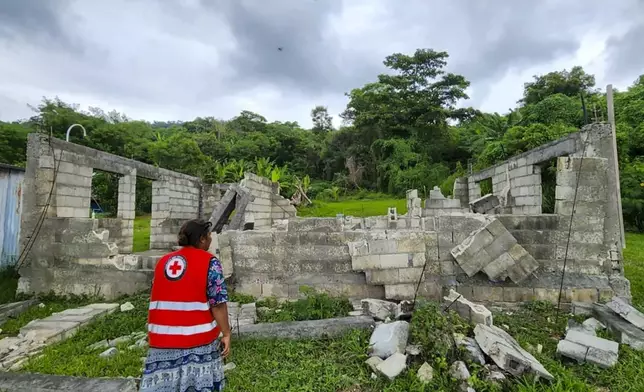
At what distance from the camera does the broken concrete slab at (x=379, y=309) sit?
4.14m

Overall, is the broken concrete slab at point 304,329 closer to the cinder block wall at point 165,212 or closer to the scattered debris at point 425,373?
the scattered debris at point 425,373

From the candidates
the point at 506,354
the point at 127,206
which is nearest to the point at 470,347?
the point at 506,354

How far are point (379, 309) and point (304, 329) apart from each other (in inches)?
39.7

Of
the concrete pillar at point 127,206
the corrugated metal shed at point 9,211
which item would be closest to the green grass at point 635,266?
the concrete pillar at point 127,206

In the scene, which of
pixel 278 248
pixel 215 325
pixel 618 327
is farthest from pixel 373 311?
pixel 618 327

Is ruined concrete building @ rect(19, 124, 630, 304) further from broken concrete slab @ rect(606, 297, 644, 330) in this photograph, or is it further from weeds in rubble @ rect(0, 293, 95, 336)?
broken concrete slab @ rect(606, 297, 644, 330)

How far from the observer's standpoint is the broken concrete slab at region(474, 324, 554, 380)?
2830 millimetres

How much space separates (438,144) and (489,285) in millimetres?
22159

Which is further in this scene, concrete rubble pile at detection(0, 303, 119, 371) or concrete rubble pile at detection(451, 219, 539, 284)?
concrete rubble pile at detection(451, 219, 539, 284)

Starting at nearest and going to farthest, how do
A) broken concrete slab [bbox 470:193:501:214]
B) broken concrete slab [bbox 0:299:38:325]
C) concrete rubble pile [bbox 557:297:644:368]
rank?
1. concrete rubble pile [bbox 557:297:644:368]
2. broken concrete slab [bbox 0:299:38:325]
3. broken concrete slab [bbox 470:193:501:214]

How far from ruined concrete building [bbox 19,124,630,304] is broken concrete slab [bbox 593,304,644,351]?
1.67ft

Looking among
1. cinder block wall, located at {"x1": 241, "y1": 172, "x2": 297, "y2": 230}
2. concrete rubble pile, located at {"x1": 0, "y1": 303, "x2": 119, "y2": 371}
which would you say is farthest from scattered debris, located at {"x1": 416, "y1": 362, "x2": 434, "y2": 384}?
cinder block wall, located at {"x1": 241, "y1": 172, "x2": 297, "y2": 230}

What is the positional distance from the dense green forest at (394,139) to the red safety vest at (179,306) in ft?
43.1

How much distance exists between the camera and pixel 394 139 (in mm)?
25281
